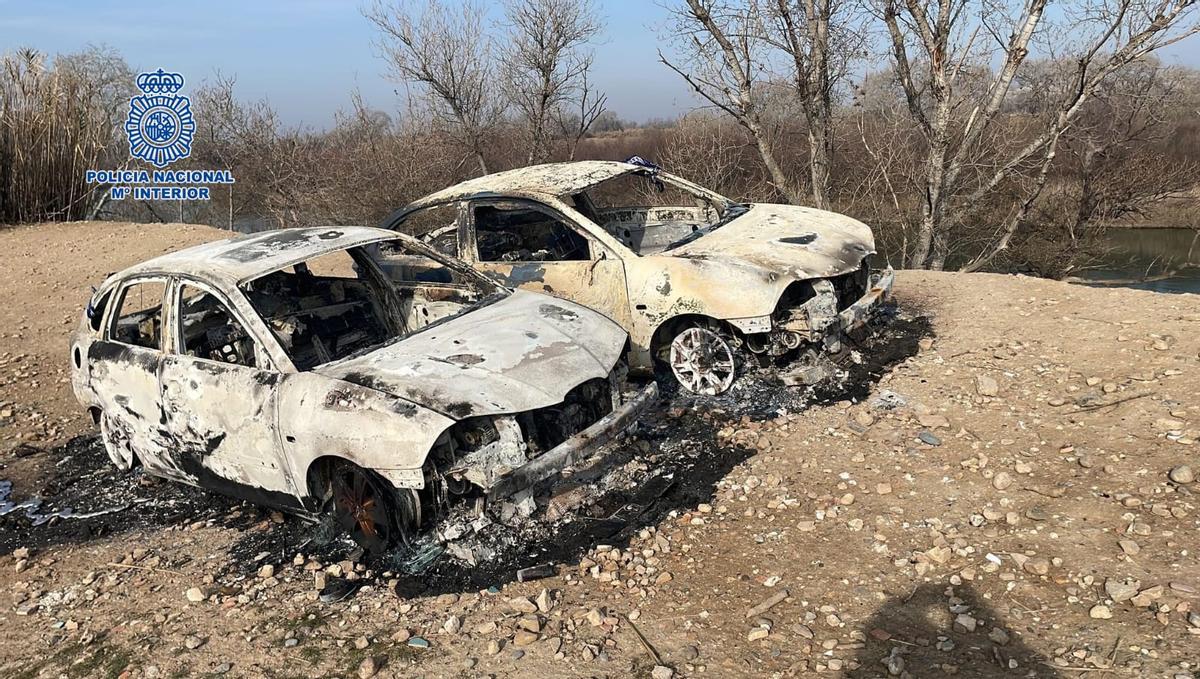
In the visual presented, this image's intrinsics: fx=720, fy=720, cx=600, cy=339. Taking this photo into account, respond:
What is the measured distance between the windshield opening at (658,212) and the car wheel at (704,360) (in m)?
1.58

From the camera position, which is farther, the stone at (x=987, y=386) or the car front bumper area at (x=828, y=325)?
the car front bumper area at (x=828, y=325)

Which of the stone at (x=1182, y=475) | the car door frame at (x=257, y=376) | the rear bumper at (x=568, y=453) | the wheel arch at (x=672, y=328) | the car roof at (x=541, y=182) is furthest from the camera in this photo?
the car roof at (x=541, y=182)

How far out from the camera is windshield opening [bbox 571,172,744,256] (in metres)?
6.71

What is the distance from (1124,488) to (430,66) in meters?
21.5

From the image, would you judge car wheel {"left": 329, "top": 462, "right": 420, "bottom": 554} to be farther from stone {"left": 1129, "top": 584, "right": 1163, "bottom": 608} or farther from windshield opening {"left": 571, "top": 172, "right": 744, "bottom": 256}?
windshield opening {"left": 571, "top": 172, "right": 744, "bottom": 256}

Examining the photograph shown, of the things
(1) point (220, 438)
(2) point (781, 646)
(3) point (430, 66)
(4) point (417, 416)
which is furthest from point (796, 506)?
(3) point (430, 66)

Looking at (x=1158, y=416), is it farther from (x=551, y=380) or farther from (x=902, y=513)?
(x=551, y=380)

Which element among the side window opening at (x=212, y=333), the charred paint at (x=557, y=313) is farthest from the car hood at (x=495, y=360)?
the side window opening at (x=212, y=333)

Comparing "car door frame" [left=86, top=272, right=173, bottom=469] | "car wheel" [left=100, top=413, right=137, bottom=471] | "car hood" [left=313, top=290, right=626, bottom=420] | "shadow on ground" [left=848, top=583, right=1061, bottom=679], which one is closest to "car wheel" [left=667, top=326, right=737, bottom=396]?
"car hood" [left=313, top=290, right=626, bottom=420]

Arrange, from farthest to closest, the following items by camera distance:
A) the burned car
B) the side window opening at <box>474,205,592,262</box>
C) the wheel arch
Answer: the side window opening at <box>474,205,592,262</box> < the wheel arch < the burned car

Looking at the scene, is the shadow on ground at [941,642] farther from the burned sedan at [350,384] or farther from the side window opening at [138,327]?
the side window opening at [138,327]

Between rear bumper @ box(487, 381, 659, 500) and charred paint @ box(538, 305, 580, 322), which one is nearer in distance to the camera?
rear bumper @ box(487, 381, 659, 500)

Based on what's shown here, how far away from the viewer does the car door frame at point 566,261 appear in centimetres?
Result: 540

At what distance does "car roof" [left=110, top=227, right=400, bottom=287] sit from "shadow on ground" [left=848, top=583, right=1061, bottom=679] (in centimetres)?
362
